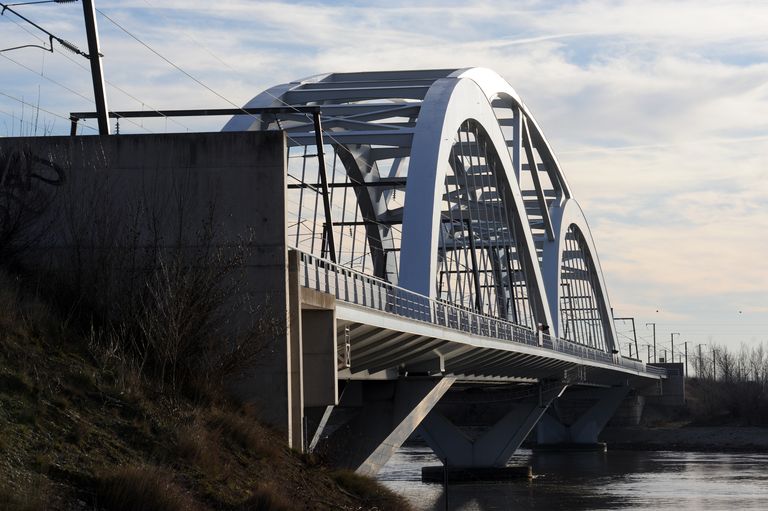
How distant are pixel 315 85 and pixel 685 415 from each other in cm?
8222

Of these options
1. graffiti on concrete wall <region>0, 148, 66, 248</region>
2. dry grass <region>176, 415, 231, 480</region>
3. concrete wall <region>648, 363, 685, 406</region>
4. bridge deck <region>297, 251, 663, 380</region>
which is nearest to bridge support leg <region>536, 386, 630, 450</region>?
concrete wall <region>648, 363, 685, 406</region>

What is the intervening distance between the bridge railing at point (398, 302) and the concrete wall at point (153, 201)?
115 cm

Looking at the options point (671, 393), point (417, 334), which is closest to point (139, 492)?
point (417, 334)

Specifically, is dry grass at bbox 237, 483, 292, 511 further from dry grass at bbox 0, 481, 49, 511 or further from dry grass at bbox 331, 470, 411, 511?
dry grass at bbox 331, 470, 411, 511

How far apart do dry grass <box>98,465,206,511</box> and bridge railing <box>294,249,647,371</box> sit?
7.44 metres

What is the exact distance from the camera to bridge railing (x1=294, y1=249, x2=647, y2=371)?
2277 centimetres

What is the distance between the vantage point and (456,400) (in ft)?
208

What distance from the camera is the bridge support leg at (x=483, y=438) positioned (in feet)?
206

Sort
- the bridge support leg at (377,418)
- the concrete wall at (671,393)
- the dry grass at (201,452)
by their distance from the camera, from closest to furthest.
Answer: the dry grass at (201,452) < the bridge support leg at (377,418) < the concrete wall at (671,393)

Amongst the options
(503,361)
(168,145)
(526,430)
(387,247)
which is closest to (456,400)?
(526,430)

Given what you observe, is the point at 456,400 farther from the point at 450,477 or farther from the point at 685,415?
the point at 685,415

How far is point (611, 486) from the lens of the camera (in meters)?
58.2

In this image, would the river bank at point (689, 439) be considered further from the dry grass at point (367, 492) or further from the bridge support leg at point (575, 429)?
the dry grass at point (367, 492)

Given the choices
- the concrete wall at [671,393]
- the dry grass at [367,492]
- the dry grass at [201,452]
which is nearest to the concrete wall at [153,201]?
the dry grass at [367,492]
